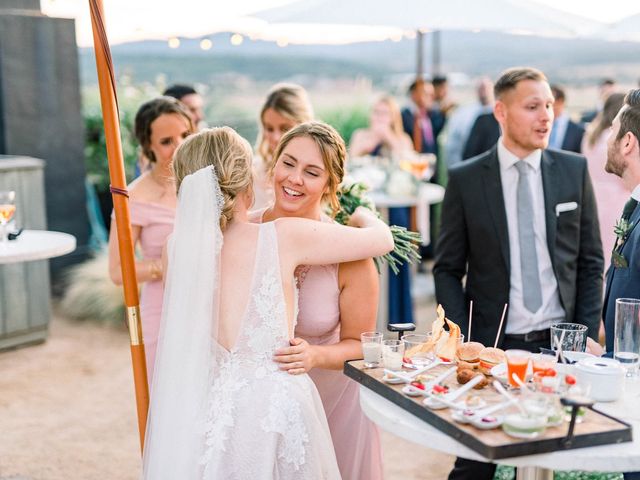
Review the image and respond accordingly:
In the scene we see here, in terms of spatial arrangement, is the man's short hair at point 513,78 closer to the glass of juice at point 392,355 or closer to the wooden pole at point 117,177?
the glass of juice at point 392,355

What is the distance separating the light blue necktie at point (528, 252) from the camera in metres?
3.38

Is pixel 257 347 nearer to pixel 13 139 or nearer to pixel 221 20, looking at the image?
pixel 221 20

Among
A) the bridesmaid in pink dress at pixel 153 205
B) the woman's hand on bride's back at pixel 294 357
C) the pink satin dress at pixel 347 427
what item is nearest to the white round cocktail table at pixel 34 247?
the bridesmaid in pink dress at pixel 153 205

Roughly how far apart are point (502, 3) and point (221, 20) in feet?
6.95

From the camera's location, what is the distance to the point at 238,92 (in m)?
18.7

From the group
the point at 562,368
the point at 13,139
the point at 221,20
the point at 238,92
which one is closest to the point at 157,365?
the point at 562,368

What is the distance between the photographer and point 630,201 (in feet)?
9.43

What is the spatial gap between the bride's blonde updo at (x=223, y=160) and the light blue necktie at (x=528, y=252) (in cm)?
133

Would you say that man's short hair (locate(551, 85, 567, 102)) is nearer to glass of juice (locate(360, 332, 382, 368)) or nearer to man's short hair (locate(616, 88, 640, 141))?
man's short hair (locate(616, 88, 640, 141))

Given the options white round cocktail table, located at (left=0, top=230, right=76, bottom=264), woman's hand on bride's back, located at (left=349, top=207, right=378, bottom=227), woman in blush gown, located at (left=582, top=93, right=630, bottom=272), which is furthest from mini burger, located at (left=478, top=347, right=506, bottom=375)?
woman in blush gown, located at (left=582, top=93, right=630, bottom=272)

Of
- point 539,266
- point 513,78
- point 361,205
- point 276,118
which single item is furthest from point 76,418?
point 513,78

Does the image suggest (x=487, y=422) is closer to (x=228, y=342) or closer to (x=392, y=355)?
(x=392, y=355)

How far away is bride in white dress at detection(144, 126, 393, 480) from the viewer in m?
2.42

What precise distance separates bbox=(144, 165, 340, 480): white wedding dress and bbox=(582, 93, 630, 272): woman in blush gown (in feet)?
12.6
